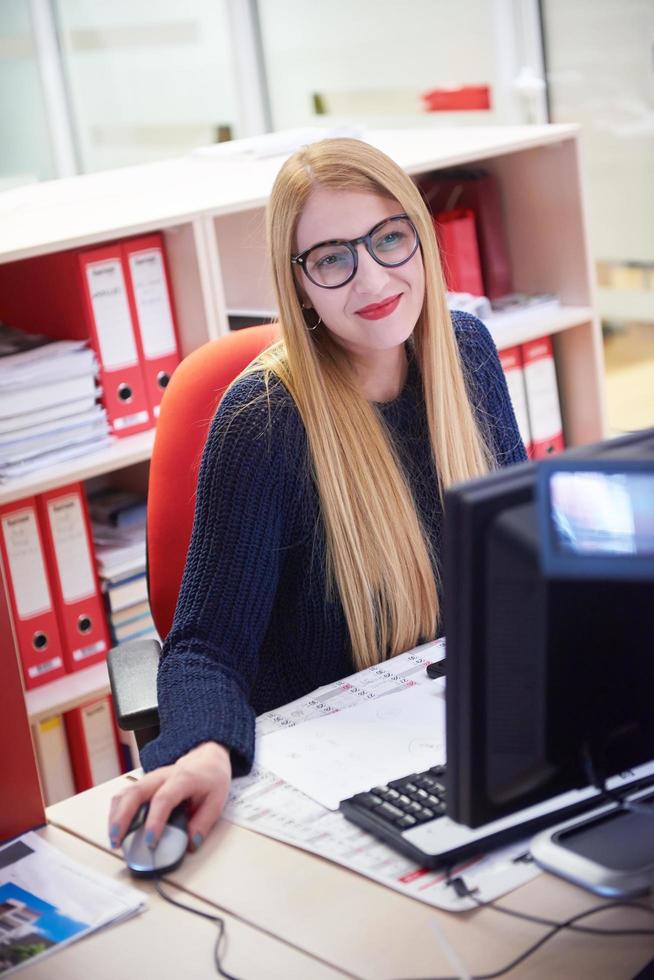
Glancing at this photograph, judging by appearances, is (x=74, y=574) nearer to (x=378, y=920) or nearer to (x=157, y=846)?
(x=157, y=846)

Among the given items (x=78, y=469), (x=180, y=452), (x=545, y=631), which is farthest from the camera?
(x=78, y=469)

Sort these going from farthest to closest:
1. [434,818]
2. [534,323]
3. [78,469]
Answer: [534,323] → [78,469] → [434,818]

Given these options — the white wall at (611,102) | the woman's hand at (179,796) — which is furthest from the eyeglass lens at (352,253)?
the white wall at (611,102)

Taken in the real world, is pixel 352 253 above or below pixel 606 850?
above

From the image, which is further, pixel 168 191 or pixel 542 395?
pixel 542 395

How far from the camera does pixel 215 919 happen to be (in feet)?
3.63

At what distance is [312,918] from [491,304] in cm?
203

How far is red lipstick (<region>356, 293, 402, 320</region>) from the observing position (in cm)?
165

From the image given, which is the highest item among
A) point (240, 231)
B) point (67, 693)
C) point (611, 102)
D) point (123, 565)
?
point (611, 102)

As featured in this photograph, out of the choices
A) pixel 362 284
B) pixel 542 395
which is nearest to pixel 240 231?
pixel 542 395

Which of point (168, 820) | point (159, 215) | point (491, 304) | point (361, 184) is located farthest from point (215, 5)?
point (168, 820)

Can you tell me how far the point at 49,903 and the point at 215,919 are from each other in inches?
6.9

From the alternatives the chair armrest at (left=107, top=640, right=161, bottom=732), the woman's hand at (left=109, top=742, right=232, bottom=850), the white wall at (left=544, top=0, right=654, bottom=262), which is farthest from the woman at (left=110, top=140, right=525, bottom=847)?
the white wall at (left=544, top=0, right=654, bottom=262)

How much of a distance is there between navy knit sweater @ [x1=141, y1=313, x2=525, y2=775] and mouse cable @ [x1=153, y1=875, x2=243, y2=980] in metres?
0.24
